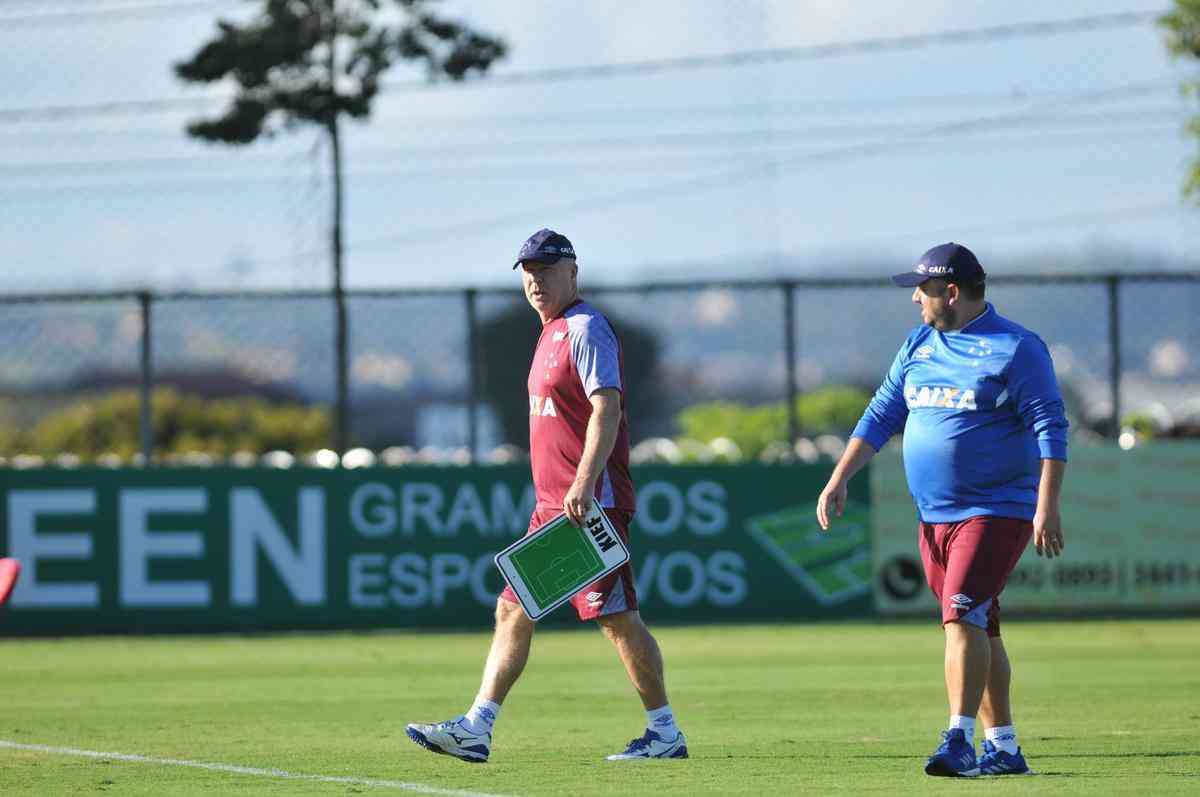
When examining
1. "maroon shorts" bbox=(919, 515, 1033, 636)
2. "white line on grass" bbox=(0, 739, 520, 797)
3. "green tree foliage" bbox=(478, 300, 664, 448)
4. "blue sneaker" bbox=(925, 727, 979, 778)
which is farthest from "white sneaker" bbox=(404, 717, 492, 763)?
"green tree foliage" bbox=(478, 300, 664, 448)

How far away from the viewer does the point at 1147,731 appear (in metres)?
9.65

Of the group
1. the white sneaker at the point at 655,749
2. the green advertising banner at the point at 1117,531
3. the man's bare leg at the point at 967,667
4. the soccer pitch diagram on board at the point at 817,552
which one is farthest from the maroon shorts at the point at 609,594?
the green advertising banner at the point at 1117,531

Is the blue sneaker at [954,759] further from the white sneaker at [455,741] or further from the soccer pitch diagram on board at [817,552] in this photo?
the soccer pitch diagram on board at [817,552]

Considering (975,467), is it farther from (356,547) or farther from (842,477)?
(356,547)

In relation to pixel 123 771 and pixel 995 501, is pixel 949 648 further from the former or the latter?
pixel 123 771

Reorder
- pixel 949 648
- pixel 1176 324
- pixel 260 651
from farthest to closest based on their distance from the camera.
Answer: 1. pixel 1176 324
2. pixel 260 651
3. pixel 949 648

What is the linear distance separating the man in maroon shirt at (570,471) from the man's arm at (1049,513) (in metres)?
1.64

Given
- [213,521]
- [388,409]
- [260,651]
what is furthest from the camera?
[388,409]

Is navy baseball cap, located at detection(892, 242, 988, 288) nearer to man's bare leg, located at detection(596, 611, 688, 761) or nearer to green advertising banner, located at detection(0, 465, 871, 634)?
man's bare leg, located at detection(596, 611, 688, 761)

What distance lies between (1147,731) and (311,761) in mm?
3797

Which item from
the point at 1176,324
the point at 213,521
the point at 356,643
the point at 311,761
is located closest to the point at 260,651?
the point at 356,643

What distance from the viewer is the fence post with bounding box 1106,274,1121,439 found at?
18828mm

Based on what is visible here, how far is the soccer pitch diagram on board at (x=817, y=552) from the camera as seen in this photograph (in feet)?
58.4

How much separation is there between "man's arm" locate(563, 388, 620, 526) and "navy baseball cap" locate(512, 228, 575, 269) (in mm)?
642
